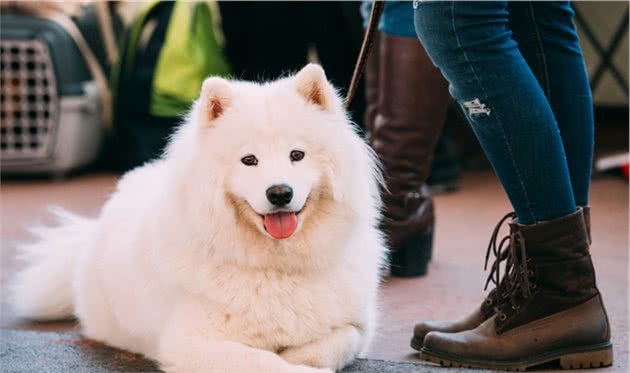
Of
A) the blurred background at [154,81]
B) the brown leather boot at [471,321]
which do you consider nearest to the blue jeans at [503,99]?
the brown leather boot at [471,321]

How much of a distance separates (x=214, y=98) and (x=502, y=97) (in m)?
0.52

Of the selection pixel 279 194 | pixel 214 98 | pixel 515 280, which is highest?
pixel 214 98

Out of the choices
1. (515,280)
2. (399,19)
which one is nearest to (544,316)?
(515,280)

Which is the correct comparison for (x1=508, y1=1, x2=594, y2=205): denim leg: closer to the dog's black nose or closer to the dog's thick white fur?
the dog's thick white fur

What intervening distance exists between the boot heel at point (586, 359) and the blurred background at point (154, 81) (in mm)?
1539

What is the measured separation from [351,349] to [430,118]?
37.6 inches

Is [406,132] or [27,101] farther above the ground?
[406,132]

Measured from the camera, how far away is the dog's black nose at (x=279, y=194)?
154 centimetres

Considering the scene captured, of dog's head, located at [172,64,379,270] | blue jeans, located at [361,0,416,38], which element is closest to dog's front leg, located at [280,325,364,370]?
dog's head, located at [172,64,379,270]

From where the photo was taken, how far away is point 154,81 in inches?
163

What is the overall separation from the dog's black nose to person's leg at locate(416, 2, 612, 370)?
1.28 ft

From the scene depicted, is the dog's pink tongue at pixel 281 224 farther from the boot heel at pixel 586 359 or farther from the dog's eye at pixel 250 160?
the boot heel at pixel 586 359

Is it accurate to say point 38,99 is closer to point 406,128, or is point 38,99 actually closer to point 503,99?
point 406,128

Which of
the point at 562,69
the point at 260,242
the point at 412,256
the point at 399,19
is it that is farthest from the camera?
the point at 412,256
